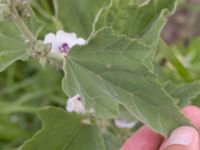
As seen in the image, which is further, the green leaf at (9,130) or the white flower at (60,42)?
the green leaf at (9,130)

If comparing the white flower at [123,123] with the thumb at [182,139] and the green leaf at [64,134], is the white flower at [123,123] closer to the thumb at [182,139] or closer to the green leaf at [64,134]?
the green leaf at [64,134]

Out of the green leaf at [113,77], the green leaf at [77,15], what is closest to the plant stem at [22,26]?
the green leaf at [113,77]

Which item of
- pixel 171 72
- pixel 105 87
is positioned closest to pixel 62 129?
pixel 105 87

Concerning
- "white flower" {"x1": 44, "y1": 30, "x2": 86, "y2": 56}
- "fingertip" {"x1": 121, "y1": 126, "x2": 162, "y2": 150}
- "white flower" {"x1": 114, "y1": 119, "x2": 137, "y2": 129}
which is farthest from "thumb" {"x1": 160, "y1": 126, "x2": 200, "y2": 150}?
"white flower" {"x1": 44, "y1": 30, "x2": 86, "y2": 56}

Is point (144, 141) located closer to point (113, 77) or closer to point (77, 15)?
point (113, 77)

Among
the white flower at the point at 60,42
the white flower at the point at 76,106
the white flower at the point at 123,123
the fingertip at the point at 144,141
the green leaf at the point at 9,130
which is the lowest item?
the fingertip at the point at 144,141

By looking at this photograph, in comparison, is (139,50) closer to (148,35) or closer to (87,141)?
(148,35)
